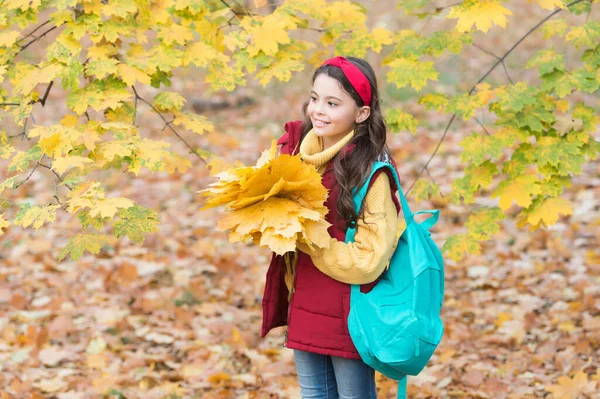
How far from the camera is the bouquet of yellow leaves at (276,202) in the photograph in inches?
87.3

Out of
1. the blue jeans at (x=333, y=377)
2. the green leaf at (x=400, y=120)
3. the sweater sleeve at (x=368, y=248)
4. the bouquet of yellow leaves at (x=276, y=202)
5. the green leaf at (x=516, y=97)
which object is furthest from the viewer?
the green leaf at (x=400, y=120)

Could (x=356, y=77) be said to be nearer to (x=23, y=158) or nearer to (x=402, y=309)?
(x=402, y=309)

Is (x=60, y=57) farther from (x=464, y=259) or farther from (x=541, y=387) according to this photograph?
(x=464, y=259)

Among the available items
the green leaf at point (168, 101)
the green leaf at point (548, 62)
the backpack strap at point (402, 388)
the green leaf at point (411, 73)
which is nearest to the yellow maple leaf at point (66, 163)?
the green leaf at point (168, 101)

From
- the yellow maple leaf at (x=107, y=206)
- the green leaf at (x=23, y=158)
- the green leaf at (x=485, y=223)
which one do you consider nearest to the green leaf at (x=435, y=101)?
the green leaf at (x=485, y=223)

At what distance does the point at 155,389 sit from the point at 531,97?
8.87ft

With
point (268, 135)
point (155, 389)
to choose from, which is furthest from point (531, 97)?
point (268, 135)

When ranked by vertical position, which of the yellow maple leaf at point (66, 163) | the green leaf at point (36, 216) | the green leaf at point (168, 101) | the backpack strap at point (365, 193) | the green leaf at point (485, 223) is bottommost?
the backpack strap at point (365, 193)

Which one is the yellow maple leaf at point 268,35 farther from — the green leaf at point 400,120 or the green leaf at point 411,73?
the green leaf at point 400,120

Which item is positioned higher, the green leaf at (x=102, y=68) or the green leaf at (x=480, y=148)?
the green leaf at (x=102, y=68)

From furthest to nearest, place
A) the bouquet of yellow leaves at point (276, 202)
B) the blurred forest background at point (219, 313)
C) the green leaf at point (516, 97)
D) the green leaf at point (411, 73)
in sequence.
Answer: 1. the blurred forest background at point (219, 313)
2. the green leaf at point (411, 73)
3. the green leaf at point (516, 97)
4. the bouquet of yellow leaves at point (276, 202)

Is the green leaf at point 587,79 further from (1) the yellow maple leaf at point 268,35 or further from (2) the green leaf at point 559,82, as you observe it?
(1) the yellow maple leaf at point 268,35

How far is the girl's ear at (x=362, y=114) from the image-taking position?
2.52 metres

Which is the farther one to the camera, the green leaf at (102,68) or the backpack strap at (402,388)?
the green leaf at (102,68)
